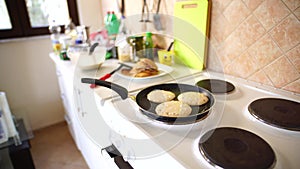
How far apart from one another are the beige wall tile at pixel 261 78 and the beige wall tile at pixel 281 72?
0.02m

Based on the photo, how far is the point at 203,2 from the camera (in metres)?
0.95

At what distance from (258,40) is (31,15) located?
1956mm

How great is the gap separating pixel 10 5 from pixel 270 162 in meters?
2.16

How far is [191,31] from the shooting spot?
1.06 meters

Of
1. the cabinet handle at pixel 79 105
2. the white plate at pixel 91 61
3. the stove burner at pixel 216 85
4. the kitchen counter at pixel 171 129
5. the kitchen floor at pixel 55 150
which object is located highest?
the white plate at pixel 91 61

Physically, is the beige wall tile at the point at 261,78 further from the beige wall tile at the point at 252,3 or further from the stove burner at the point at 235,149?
the stove burner at the point at 235,149

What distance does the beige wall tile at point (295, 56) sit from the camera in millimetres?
698

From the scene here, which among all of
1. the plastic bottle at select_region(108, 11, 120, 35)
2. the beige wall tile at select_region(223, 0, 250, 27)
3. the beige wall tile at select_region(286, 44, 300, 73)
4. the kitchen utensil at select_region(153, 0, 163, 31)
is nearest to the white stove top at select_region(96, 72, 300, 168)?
the beige wall tile at select_region(286, 44, 300, 73)

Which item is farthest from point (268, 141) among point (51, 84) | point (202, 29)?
point (51, 84)

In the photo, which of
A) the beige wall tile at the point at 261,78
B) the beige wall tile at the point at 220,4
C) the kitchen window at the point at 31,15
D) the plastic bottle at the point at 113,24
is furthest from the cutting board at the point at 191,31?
the kitchen window at the point at 31,15

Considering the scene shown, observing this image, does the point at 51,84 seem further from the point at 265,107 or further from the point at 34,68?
the point at 265,107

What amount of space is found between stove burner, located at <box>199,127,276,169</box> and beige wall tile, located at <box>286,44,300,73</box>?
40 centimetres

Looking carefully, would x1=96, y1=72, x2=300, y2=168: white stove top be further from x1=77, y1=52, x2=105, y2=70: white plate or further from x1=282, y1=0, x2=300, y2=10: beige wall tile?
x1=77, y1=52, x2=105, y2=70: white plate

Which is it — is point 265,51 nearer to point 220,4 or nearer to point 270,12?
point 270,12
